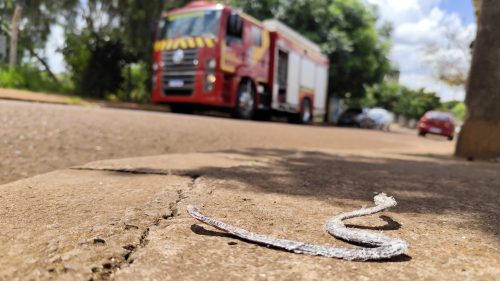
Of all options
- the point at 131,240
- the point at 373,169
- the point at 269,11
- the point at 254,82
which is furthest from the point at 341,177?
the point at 269,11

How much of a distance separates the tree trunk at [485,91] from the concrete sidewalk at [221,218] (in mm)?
3408

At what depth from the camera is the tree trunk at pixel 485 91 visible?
645 cm

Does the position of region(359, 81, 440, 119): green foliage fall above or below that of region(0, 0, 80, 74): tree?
below

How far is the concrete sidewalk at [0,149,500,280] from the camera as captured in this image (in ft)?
4.65

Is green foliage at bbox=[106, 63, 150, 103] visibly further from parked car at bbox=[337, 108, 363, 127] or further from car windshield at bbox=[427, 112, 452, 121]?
car windshield at bbox=[427, 112, 452, 121]

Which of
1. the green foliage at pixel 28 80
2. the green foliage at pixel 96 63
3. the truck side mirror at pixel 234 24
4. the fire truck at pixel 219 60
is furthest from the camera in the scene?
the green foliage at pixel 96 63

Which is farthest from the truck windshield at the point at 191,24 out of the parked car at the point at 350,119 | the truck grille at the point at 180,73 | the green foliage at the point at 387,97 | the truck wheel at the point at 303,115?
the green foliage at the point at 387,97

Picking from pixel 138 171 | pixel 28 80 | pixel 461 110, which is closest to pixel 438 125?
pixel 461 110

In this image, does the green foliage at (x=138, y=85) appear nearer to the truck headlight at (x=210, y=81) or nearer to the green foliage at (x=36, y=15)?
the green foliage at (x=36, y=15)

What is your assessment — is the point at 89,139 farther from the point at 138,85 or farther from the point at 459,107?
the point at 459,107

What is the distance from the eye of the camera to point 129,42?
20.5 metres

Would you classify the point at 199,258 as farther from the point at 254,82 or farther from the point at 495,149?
the point at 254,82

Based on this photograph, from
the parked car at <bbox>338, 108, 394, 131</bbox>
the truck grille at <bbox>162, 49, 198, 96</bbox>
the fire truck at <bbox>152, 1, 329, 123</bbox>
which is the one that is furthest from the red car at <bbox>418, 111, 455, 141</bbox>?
the truck grille at <bbox>162, 49, 198, 96</bbox>

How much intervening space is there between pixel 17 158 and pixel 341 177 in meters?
2.63
